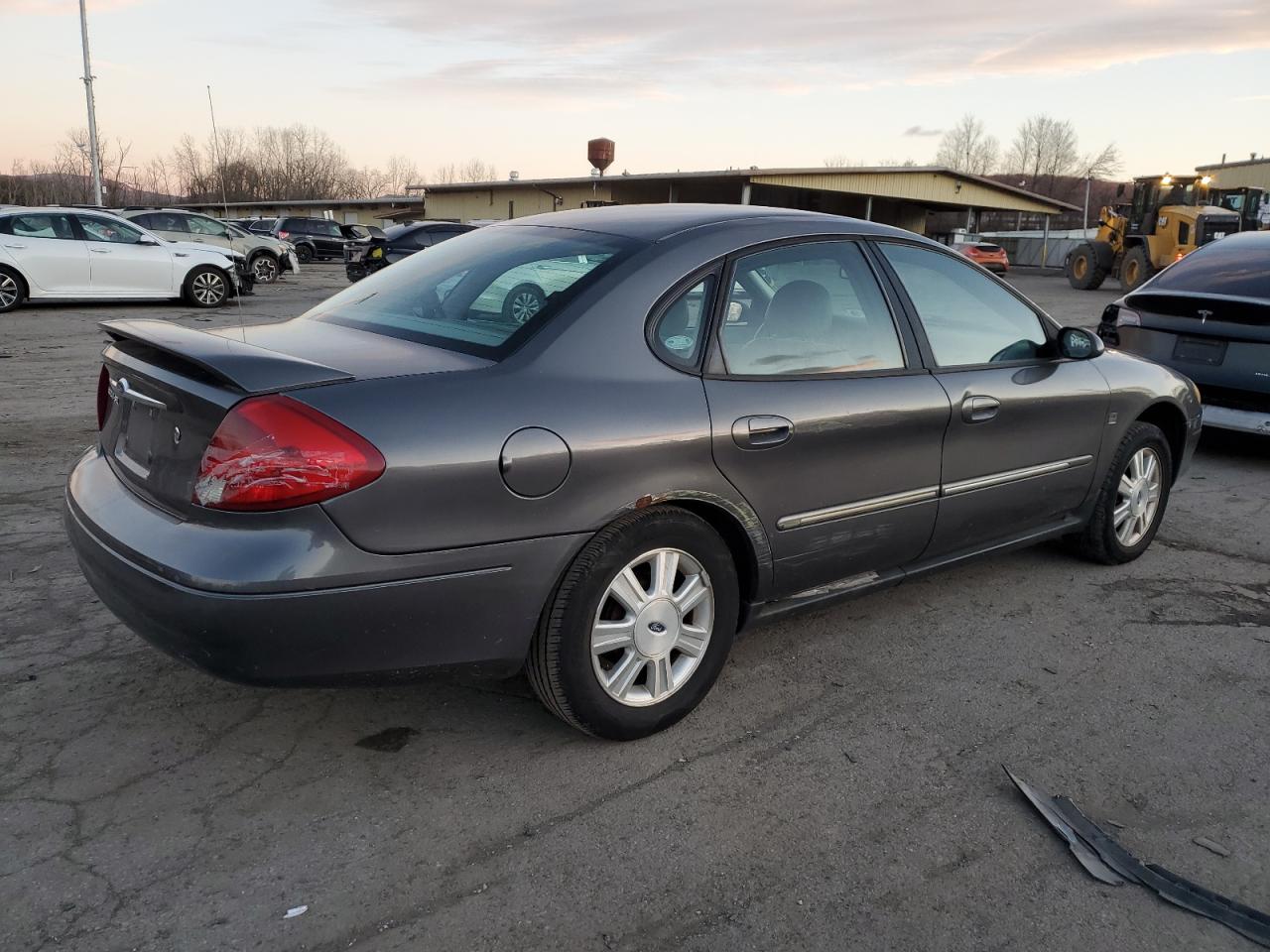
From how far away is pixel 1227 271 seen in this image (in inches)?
288

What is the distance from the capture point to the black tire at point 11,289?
587 inches

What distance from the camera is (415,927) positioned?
236 cm

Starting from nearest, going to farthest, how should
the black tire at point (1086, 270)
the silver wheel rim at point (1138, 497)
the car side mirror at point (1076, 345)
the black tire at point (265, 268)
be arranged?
the car side mirror at point (1076, 345), the silver wheel rim at point (1138, 497), the black tire at point (265, 268), the black tire at point (1086, 270)

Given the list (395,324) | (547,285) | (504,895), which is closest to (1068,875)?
(504,895)

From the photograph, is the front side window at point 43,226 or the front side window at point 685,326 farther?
the front side window at point 43,226

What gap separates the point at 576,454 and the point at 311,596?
2.58 feet

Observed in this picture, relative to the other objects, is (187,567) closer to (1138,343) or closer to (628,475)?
(628,475)

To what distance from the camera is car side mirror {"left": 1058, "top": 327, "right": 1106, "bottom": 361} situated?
434 cm

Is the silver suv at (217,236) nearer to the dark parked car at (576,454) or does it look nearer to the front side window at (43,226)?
the front side window at (43,226)

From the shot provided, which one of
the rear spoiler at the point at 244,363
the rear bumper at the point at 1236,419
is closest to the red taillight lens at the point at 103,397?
the rear spoiler at the point at 244,363

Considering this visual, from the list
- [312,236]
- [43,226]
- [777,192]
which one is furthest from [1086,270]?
[43,226]

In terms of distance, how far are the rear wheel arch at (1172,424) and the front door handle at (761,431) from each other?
253 centimetres

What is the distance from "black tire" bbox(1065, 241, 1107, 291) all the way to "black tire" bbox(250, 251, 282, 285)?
2137 cm

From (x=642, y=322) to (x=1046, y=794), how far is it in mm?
1803
